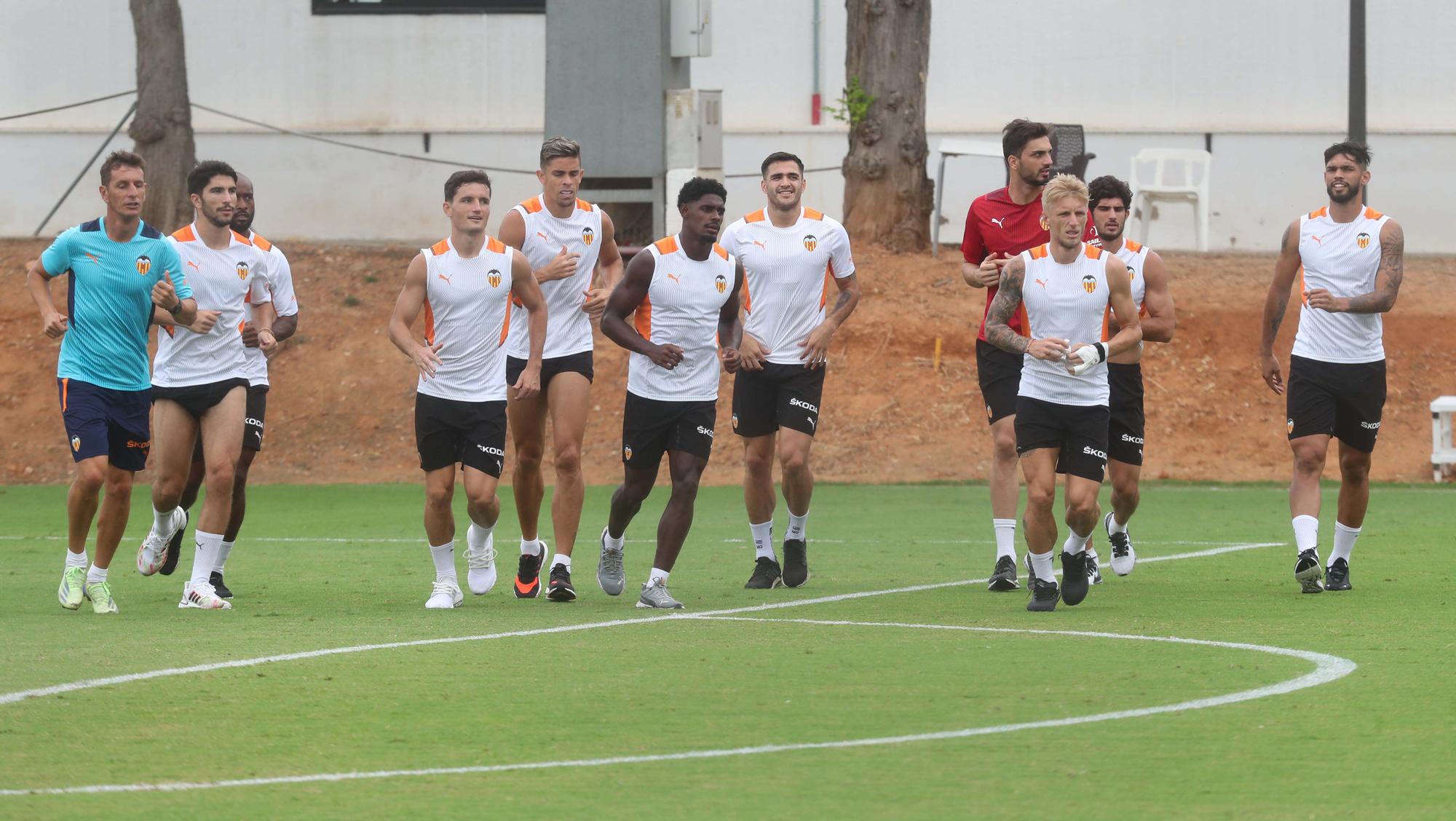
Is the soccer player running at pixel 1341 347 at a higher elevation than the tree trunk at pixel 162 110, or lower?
lower

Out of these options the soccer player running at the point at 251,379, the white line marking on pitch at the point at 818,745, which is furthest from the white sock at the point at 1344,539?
the soccer player running at the point at 251,379

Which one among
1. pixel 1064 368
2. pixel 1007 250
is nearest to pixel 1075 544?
pixel 1064 368

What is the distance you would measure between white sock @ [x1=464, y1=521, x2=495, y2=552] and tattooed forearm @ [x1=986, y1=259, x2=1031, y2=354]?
9.79 feet

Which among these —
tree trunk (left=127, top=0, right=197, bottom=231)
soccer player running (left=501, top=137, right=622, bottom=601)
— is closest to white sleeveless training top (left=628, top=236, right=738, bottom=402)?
soccer player running (left=501, top=137, right=622, bottom=601)

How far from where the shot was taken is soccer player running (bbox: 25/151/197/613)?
10508 mm

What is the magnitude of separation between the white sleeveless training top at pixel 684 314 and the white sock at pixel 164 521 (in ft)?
8.97

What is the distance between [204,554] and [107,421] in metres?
0.86

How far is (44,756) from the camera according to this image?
6.55 m

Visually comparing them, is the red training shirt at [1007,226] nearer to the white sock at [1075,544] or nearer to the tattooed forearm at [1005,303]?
the tattooed forearm at [1005,303]

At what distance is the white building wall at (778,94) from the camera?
90.8 ft

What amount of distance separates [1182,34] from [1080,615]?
19.4 metres

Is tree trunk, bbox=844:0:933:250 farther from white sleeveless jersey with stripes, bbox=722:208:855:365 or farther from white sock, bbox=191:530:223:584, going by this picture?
white sock, bbox=191:530:223:584

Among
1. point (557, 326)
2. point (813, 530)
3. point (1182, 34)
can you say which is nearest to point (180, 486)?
point (557, 326)

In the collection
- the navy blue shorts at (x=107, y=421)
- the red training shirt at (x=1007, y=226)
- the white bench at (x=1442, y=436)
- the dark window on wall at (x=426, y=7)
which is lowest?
the white bench at (x=1442, y=436)
